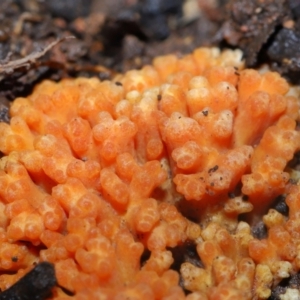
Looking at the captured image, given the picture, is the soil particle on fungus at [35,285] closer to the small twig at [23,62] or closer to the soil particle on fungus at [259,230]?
the soil particle on fungus at [259,230]

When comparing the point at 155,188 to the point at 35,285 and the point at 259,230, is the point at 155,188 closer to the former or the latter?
the point at 259,230

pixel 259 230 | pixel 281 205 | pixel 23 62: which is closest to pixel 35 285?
pixel 259 230

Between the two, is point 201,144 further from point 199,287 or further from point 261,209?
point 199,287

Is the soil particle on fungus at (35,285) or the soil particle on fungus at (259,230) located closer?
the soil particle on fungus at (35,285)

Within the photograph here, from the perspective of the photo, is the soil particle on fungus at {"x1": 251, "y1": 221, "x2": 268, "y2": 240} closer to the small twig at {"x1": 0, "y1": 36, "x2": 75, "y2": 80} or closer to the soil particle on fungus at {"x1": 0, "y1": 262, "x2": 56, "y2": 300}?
the soil particle on fungus at {"x1": 0, "y1": 262, "x2": 56, "y2": 300}

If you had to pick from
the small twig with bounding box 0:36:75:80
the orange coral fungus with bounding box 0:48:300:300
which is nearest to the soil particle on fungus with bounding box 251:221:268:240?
the orange coral fungus with bounding box 0:48:300:300

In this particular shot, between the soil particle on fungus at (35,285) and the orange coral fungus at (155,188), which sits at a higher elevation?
the orange coral fungus at (155,188)

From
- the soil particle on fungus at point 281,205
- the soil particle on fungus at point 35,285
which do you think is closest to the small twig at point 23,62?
the soil particle on fungus at point 35,285
